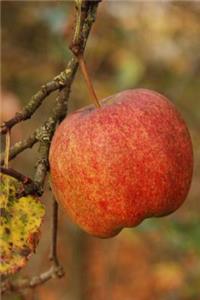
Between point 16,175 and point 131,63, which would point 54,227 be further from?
point 131,63

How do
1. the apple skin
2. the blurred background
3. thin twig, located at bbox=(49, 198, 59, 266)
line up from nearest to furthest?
1. the apple skin
2. thin twig, located at bbox=(49, 198, 59, 266)
3. the blurred background

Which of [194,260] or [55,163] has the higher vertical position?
[55,163]

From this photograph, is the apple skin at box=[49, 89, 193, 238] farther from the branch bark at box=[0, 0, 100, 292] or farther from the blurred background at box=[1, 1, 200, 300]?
the blurred background at box=[1, 1, 200, 300]

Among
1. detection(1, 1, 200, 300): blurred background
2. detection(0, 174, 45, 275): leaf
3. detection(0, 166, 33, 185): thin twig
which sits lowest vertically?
detection(1, 1, 200, 300): blurred background

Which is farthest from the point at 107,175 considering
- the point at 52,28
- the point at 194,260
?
the point at 194,260

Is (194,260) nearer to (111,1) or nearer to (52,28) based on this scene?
(111,1)

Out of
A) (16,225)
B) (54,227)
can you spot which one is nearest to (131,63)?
(54,227)

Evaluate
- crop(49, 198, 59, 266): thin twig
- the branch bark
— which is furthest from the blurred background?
the branch bark
